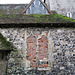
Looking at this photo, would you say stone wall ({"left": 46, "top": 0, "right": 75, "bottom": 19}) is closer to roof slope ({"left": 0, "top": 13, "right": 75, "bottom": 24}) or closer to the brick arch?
roof slope ({"left": 0, "top": 13, "right": 75, "bottom": 24})

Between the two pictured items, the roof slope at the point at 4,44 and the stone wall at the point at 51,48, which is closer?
the roof slope at the point at 4,44

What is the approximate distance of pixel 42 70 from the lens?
31.8 feet

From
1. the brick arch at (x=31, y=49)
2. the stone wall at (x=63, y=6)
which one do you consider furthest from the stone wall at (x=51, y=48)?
the stone wall at (x=63, y=6)

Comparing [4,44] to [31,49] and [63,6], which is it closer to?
[31,49]

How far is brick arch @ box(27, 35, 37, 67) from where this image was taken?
993 cm

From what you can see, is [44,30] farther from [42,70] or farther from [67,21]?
[42,70]

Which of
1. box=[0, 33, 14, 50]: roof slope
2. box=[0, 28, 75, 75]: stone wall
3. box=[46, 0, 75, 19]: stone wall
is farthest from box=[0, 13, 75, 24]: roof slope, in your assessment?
box=[46, 0, 75, 19]: stone wall

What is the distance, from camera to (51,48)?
10.1 metres

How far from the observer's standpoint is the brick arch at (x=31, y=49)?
9930 millimetres

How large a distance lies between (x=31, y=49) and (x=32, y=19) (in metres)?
2.43

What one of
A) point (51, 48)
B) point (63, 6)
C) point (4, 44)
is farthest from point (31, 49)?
point (63, 6)

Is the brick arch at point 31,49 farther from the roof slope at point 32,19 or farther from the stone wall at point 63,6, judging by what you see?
the stone wall at point 63,6

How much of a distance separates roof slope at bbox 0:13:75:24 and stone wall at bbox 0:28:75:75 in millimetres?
619

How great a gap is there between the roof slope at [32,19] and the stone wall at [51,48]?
0.62 m
